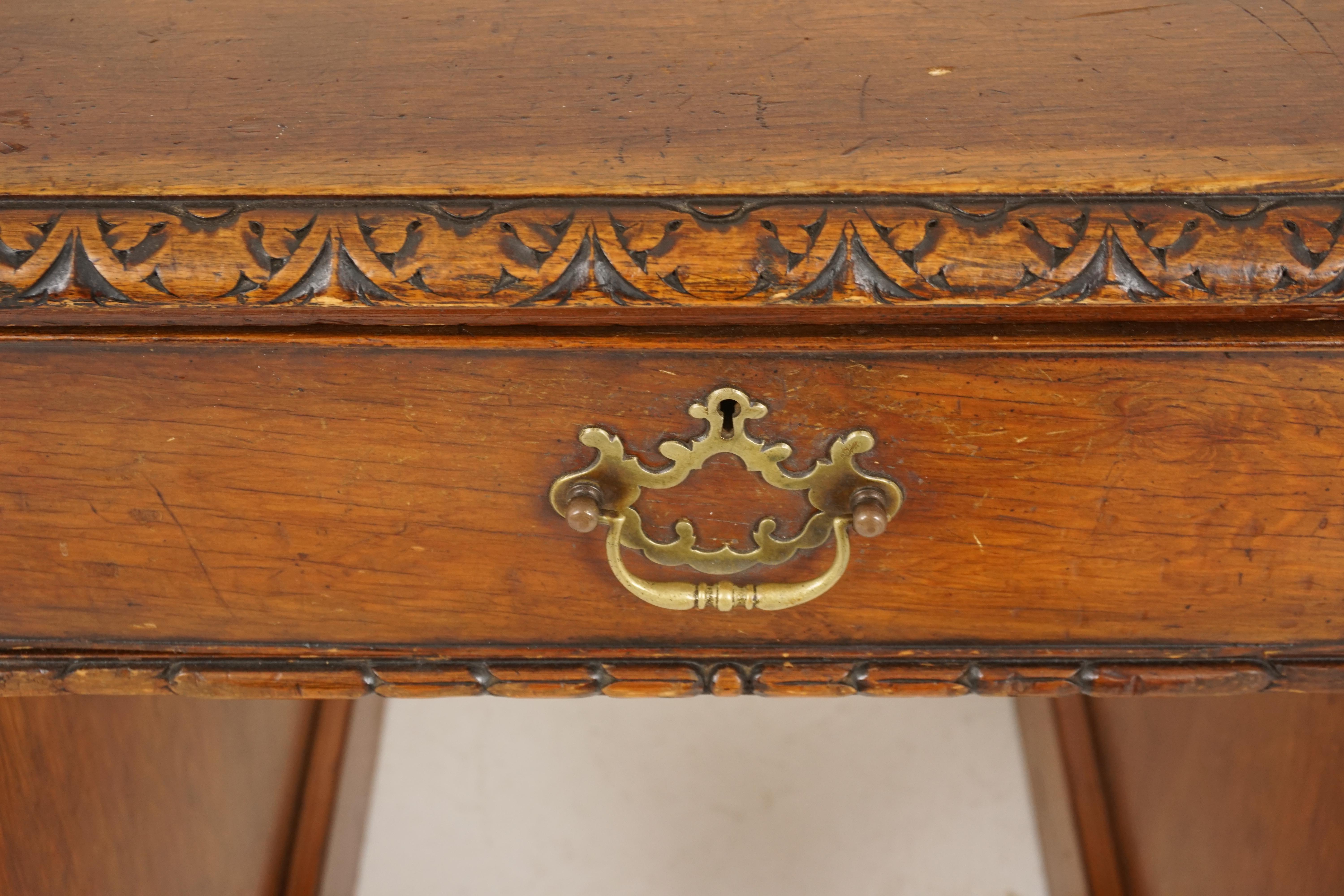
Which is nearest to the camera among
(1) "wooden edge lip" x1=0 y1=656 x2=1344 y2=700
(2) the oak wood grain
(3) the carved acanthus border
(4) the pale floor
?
(3) the carved acanthus border

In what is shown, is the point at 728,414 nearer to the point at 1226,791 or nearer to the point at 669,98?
the point at 669,98

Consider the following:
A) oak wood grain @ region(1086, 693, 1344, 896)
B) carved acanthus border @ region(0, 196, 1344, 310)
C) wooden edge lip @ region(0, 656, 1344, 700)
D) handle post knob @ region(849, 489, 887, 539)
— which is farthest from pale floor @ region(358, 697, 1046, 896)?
carved acanthus border @ region(0, 196, 1344, 310)

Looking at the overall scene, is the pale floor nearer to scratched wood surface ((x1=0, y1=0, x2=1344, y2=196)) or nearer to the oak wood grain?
the oak wood grain

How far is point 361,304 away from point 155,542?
19 cm

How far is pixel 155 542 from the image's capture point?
21.7 inches

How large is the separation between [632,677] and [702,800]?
0.62m

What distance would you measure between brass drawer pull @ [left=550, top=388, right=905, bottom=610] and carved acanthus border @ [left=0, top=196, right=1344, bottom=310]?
7cm

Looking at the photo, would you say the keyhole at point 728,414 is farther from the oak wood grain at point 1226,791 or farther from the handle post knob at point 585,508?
the oak wood grain at point 1226,791

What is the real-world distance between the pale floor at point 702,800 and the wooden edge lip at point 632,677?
1.90 ft

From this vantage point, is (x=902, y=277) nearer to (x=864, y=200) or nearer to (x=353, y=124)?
(x=864, y=200)

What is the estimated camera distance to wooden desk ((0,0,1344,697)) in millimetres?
457

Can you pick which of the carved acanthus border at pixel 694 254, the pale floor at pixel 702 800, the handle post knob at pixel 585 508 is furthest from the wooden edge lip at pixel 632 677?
the pale floor at pixel 702 800

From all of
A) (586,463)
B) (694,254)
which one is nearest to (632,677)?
(586,463)

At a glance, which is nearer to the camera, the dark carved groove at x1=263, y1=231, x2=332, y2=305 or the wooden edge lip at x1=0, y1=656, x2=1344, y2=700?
the dark carved groove at x1=263, y1=231, x2=332, y2=305
